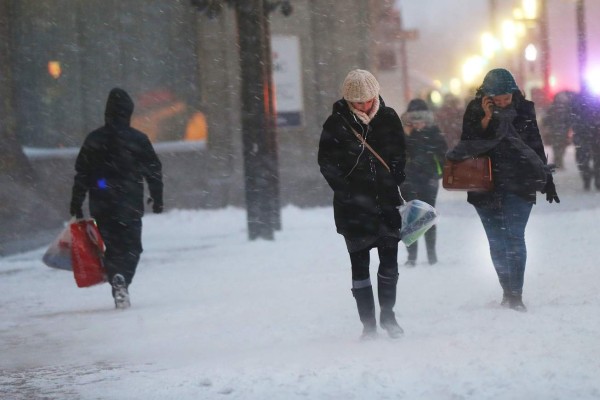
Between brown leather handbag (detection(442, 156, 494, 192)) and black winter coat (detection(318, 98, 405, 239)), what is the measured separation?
3.46 feet

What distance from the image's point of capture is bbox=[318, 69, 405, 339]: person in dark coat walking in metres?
6.97

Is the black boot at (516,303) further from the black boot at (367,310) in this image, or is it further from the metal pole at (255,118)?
the metal pole at (255,118)

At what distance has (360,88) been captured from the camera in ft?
22.6

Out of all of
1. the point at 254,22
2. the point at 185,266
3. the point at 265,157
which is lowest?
the point at 185,266

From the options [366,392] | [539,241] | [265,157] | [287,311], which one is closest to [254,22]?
[265,157]

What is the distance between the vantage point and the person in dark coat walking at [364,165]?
697 cm

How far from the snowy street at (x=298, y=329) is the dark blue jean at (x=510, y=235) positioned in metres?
0.26

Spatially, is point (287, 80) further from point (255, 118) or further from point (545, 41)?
→ point (545, 41)

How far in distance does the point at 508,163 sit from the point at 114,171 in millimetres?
3473

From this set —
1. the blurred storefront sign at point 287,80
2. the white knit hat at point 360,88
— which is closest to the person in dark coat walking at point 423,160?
the white knit hat at point 360,88

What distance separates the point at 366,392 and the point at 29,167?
10937 millimetres

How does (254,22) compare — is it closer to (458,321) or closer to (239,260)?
(239,260)

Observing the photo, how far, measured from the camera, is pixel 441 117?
77.2 feet

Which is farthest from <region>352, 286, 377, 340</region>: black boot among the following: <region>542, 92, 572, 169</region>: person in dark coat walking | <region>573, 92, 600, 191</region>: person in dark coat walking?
<region>542, 92, 572, 169</region>: person in dark coat walking
